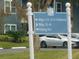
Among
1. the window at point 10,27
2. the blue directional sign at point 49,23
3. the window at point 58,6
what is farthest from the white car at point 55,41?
the blue directional sign at point 49,23

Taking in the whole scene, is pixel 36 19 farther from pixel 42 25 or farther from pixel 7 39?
pixel 7 39

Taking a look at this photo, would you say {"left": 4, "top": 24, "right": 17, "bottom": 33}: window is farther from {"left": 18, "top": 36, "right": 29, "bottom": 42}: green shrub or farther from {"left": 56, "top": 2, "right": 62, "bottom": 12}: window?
{"left": 18, "top": 36, "right": 29, "bottom": 42}: green shrub

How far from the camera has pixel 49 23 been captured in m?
12.2

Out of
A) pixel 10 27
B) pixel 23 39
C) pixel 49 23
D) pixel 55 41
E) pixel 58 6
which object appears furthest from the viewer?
pixel 58 6

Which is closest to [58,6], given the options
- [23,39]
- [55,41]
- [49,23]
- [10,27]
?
[10,27]

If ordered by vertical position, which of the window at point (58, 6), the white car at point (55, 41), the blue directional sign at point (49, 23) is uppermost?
the window at point (58, 6)

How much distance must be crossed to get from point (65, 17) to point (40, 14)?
921 millimetres

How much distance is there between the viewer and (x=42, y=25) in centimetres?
1216

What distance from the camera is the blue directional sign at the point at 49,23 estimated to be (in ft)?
39.9

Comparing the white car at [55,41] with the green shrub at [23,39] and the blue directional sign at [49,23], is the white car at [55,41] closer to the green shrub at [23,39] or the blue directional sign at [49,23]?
the green shrub at [23,39]

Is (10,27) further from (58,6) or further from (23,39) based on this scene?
(23,39)

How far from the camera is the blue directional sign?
12172 millimetres

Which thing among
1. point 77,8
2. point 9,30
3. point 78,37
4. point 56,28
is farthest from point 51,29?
point 77,8

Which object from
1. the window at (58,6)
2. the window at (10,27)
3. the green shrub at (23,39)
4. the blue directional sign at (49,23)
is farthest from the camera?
the window at (58,6)
